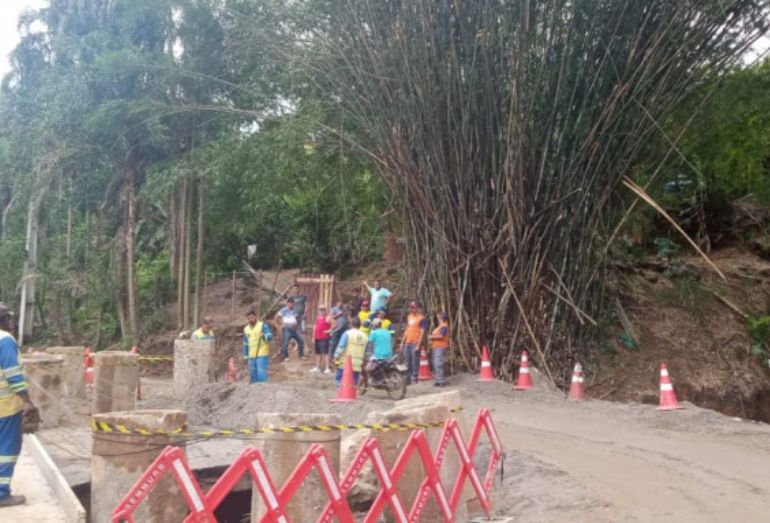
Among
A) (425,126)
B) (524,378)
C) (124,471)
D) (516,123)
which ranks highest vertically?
(425,126)

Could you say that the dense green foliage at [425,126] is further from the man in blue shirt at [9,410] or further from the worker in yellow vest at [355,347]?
the man in blue shirt at [9,410]

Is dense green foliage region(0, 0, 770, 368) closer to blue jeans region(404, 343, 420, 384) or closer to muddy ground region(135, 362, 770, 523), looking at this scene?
blue jeans region(404, 343, 420, 384)

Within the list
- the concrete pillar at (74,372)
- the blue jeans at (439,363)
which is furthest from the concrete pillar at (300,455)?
the concrete pillar at (74,372)

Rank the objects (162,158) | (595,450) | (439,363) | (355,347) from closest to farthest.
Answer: (595,450) → (355,347) → (439,363) → (162,158)

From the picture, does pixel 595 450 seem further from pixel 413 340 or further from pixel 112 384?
pixel 112 384

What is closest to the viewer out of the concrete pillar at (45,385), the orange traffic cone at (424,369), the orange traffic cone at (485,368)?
the concrete pillar at (45,385)

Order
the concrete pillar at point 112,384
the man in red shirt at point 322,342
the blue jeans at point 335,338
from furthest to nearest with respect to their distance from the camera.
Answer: the man in red shirt at point 322,342
the blue jeans at point 335,338
the concrete pillar at point 112,384

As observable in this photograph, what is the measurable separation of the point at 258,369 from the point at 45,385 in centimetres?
329

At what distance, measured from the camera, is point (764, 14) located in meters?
11.0

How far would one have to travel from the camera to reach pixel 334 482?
4910mm

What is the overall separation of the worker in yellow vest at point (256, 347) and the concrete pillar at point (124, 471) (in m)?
6.78

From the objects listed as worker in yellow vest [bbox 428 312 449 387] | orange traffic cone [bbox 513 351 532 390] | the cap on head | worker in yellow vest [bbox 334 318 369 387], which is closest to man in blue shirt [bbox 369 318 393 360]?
worker in yellow vest [bbox 334 318 369 387]

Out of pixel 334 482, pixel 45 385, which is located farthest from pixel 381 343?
pixel 334 482

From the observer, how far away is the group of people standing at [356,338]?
39.0 ft
